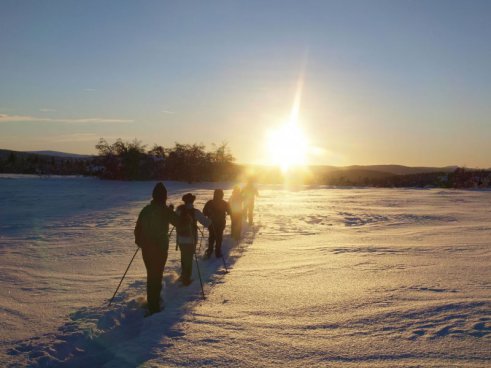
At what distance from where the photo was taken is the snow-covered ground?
15.8ft

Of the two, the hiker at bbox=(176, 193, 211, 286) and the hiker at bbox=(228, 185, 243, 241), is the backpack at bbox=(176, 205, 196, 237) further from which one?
the hiker at bbox=(228, 185, 243, 241)

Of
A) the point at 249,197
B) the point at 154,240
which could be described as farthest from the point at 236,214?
the point at 154,240

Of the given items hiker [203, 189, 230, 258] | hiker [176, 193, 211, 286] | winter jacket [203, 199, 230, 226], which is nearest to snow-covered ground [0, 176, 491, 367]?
hiker [176, 193, 211, 286]

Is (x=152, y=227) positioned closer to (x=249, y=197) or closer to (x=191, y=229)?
(x=191, y=229)

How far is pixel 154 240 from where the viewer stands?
256 inches

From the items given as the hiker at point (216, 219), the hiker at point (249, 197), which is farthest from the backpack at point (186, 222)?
the hiker at point (249, 197)

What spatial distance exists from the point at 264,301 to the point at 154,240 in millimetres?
1971

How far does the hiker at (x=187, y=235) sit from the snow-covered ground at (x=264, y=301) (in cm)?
33

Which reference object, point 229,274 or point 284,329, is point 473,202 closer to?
point 229,274

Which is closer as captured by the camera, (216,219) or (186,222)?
(186,222)

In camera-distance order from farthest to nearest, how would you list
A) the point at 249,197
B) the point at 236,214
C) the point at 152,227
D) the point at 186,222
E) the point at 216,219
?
the point at 249,197, the point at 236,214, the point at 216,219, the point at 186,222, the point at 152,227

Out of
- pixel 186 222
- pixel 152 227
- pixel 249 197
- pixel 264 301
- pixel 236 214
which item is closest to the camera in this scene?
pixel 152 227

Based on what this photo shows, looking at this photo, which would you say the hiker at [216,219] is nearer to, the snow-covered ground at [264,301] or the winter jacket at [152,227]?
the snow-covered ground at [264,301]

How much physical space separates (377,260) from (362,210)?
34.5 feet
